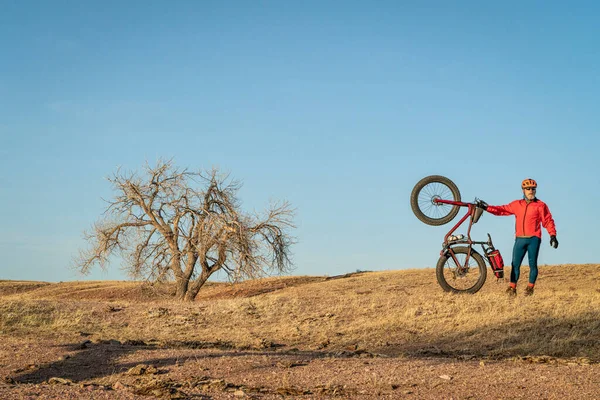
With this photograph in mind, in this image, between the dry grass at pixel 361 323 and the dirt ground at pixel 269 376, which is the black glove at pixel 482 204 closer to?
the dry grass at pixel 361 323

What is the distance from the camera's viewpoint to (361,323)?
54.6ft

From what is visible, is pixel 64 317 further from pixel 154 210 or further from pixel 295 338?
pixel 154 210

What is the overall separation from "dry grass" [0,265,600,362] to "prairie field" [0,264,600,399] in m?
0.05

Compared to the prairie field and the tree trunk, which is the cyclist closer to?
the prairie field

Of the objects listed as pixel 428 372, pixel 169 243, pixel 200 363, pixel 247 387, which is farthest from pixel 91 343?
pixel 169 243

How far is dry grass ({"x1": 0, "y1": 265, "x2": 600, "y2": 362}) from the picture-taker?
13.8m

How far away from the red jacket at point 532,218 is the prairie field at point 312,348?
1.79 m

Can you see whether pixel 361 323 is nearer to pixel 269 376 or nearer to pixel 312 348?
pixel 312 348

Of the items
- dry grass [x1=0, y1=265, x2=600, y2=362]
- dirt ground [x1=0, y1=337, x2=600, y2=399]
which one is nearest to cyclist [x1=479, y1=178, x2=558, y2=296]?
dry grass [x1=0, y1=265, x2=600, y2=362]

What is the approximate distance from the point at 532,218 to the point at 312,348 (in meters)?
6.81

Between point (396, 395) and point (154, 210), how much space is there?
20.4 metres

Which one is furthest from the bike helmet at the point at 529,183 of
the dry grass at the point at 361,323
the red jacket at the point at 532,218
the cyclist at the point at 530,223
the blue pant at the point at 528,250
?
the dry grass at the point at 361,323

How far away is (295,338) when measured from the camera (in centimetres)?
1580

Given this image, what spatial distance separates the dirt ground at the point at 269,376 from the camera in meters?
8.17
